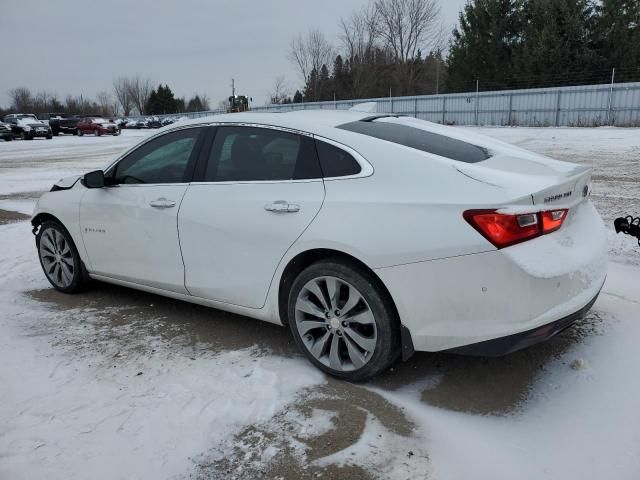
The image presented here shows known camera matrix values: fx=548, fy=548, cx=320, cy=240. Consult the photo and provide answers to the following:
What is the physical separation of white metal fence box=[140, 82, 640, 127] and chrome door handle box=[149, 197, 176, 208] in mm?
18421

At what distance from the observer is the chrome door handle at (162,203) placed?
12.4 ft

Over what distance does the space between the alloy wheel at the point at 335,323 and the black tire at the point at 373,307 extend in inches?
1.0

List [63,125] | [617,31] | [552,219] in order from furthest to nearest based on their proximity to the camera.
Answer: [63,125] → [617,31] → [552,219]

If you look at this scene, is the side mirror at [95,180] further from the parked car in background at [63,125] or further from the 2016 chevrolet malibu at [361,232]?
the parked car in background at [63,125]

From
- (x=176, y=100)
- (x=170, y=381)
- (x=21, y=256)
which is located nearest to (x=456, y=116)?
(x=21, y=256)

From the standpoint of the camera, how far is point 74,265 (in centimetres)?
469

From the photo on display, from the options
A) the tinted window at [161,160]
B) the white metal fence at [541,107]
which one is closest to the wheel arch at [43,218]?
the tinted window at [161,160]

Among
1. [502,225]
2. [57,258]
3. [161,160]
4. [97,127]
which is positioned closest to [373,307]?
[502,225]

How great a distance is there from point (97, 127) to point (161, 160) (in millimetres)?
39269

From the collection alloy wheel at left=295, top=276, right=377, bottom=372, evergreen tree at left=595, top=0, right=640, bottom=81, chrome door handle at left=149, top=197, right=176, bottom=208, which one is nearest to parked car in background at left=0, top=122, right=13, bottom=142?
chrome door handle at left=149, top=197, right=176, bottom=208

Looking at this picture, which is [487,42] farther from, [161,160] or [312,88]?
[161,160]

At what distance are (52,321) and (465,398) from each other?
3.15 m

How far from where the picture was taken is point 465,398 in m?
3.02

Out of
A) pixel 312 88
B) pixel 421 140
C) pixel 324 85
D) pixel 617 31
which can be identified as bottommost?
pixel 421 140
